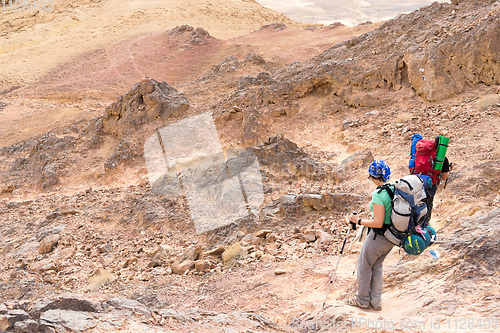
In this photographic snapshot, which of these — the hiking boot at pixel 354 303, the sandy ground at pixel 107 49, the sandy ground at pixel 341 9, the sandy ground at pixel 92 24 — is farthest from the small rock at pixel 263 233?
the sandy ground at pixel 341 9

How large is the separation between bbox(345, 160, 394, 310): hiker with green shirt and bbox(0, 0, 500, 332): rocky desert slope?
0.61 ft

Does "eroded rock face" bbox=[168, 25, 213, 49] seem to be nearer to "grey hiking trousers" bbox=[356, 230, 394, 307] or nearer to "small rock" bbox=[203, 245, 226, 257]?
"small rock" bbox=[203, 245, 226, 257]

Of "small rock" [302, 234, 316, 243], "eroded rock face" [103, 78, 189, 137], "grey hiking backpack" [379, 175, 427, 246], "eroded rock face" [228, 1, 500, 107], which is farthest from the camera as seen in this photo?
"eroded rock face" [103, 78, 189, 137]

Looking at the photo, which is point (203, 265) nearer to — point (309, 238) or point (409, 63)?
point (309, 238)

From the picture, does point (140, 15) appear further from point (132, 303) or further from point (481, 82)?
point (132, 303)

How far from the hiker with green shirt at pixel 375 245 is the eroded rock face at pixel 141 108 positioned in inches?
424

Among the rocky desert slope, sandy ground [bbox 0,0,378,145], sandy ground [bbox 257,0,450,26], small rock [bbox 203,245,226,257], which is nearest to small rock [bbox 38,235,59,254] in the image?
the rocky desert slope

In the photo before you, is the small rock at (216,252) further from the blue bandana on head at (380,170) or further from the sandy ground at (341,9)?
the sandy ground at (341,9)

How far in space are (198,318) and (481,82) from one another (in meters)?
8.96

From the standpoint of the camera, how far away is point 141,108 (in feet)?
44.5

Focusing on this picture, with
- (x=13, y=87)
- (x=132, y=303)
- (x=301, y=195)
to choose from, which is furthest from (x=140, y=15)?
(x=132, y=303)

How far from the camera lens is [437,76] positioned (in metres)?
9.88

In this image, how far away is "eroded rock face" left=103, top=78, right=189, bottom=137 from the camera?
528 inches

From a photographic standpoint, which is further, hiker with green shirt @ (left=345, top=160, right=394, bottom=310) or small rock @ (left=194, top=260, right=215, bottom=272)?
small rock @ (left=194, top=260, right=215, bottom=272)
